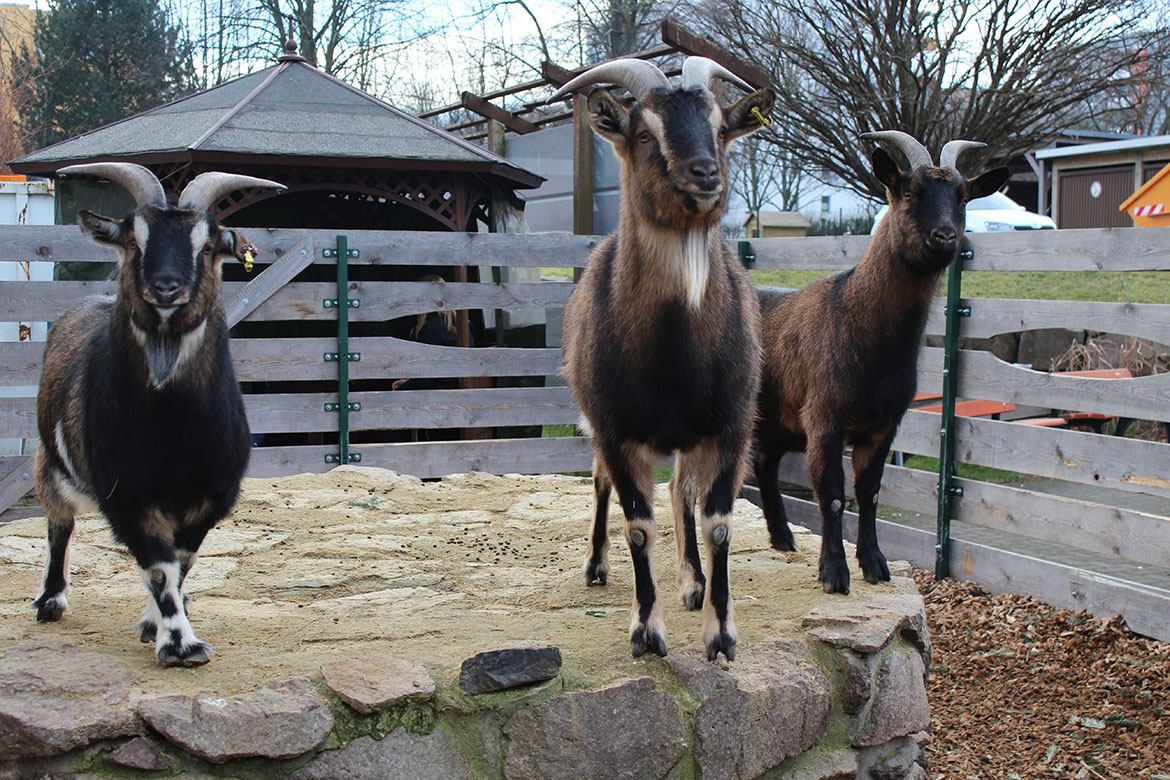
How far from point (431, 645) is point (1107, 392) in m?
3.85

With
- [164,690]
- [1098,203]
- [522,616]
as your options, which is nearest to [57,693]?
[164,690]

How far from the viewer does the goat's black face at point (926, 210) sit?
4699 millimetres

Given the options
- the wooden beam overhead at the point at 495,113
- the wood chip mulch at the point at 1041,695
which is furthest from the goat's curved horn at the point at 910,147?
the wooden beam overhead at the point at 495,113

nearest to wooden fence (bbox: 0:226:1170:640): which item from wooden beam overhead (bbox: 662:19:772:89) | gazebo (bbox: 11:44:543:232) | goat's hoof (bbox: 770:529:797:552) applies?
goat's hoof (bbox: 770:529:797:552)

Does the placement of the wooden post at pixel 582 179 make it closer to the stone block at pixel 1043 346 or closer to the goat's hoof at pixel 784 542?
the stone block at pixel 1043 346

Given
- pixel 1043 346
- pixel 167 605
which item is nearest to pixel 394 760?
pixel 167 605

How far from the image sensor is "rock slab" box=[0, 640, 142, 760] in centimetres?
309

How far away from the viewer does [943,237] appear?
15.3 ft

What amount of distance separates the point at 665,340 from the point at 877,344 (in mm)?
1606

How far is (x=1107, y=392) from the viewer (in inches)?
217

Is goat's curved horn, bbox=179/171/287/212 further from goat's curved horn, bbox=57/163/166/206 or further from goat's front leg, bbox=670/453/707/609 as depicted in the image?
goat's front leg, bbox=670/453/707/609

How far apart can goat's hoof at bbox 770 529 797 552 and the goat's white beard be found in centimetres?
213

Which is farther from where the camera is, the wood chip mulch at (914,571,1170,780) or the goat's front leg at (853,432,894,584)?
the goat's front leg at (853,432,894,584)

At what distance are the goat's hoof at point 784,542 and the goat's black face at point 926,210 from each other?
1508 mm
